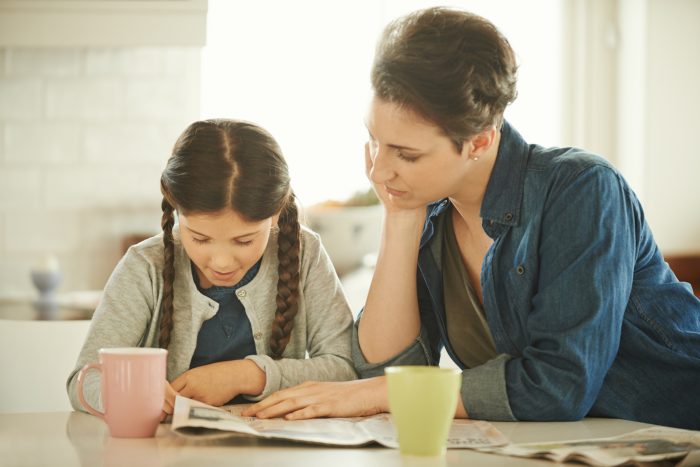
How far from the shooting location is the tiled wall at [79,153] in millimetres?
2742

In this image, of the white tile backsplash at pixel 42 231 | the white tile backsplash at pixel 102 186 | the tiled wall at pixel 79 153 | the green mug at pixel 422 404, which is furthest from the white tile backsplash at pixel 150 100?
the green mug at pixel 422 404

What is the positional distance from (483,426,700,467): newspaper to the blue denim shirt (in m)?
0.18

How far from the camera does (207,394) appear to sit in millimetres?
1234

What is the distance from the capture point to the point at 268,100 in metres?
3.12

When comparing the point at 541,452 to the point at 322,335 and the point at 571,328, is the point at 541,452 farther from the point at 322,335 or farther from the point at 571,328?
the point at 322,335

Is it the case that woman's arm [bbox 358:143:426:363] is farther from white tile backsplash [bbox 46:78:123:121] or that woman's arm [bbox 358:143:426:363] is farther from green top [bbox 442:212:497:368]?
white tile backsplash [bbox 46:78:123:121]

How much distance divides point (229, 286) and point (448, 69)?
0.48 metres

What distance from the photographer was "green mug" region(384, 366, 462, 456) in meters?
0.86

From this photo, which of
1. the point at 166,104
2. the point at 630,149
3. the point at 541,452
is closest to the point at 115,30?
the point at 166,104

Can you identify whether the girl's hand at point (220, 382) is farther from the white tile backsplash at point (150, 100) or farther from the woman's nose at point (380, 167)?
the white tile backsplash at point (150, 100)

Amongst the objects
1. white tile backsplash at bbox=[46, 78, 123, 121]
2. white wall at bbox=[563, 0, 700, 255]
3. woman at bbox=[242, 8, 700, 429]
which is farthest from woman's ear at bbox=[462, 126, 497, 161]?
white wall at bbox=[563, 0, 700, 255]

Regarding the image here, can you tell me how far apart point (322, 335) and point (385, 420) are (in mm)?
339

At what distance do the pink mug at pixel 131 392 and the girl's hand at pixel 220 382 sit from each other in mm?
227

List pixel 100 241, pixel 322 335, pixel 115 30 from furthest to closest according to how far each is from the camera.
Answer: pixel 100 241
pixel 115 30
pixel 322 335
